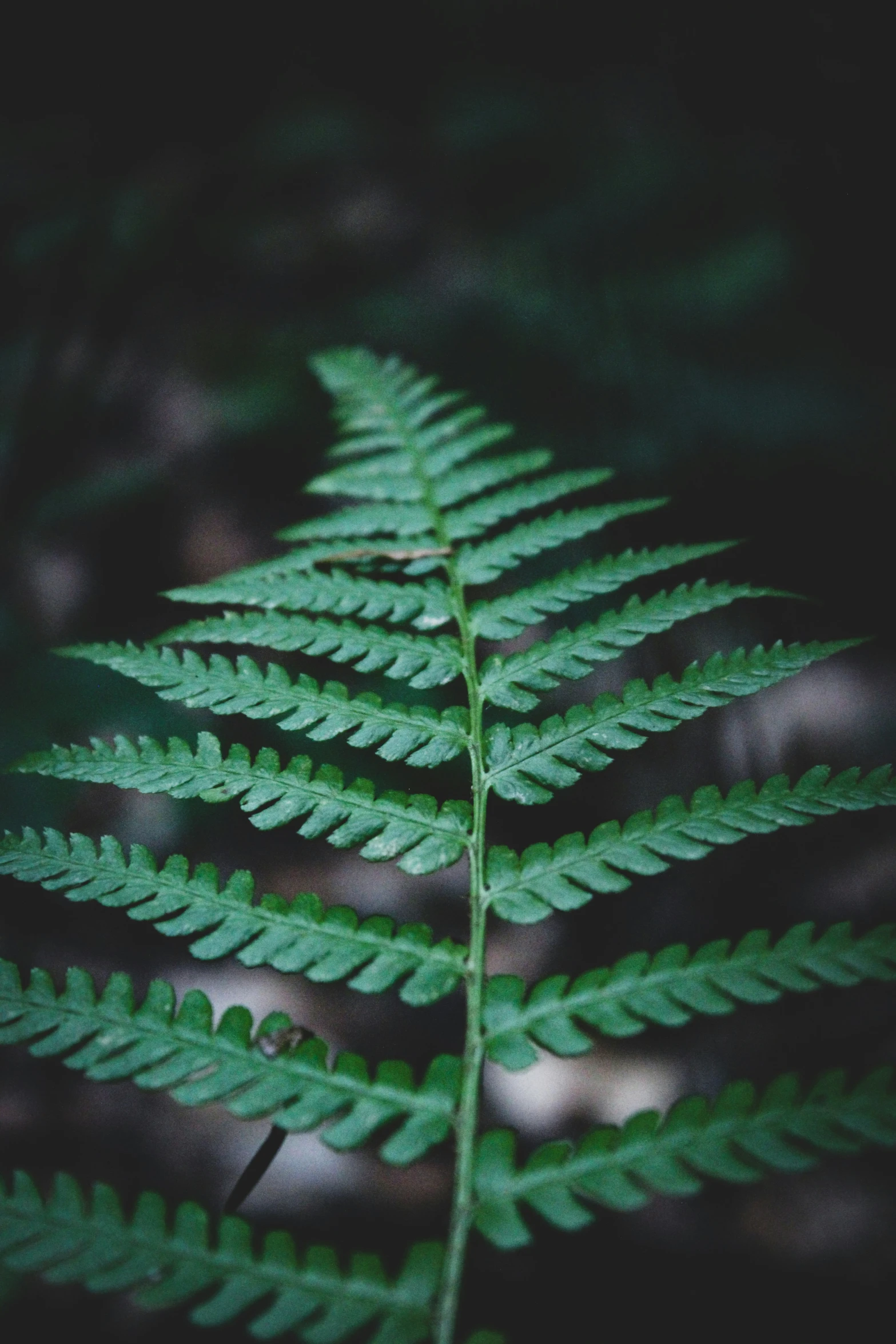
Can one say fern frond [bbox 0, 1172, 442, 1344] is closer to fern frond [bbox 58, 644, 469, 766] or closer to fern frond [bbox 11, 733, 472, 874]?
fern frond [bbox 11, 733, 472, 874]

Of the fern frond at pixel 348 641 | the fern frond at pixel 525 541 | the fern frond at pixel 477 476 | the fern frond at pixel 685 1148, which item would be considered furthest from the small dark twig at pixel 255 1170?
the fern frond at pixel 477 476

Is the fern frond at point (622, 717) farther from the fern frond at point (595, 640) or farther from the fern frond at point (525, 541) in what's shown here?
the fern frond at point (525, 541)

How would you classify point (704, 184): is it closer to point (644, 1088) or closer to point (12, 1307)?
point (644, 1088)

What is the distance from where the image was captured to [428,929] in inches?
29.5

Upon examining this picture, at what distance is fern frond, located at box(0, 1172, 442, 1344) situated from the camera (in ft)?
1.83

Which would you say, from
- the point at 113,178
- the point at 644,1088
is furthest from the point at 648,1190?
the point at 113,178

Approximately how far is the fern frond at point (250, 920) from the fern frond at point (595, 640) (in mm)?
302

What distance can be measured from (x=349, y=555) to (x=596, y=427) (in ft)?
3.07

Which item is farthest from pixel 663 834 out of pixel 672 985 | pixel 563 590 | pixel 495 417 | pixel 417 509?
pixel 495 417

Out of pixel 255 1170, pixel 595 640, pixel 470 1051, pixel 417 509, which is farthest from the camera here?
pixel 417 509

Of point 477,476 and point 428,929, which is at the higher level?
point 477,476

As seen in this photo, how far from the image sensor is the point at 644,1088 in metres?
1.33

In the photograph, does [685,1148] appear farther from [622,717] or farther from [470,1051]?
[622,717]

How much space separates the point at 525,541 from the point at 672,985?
0.61 meters
